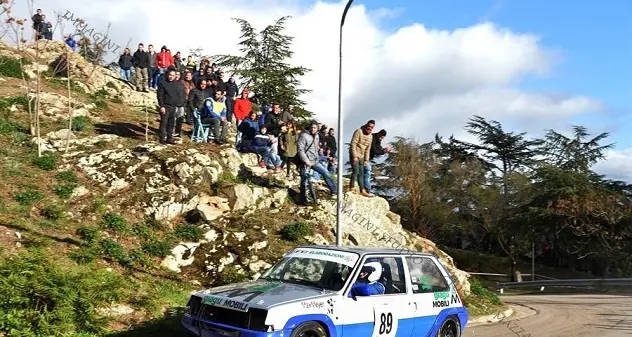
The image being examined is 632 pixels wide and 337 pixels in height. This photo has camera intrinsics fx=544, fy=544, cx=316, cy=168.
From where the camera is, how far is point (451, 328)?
9.16 meters

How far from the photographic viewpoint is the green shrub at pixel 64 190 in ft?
43.5

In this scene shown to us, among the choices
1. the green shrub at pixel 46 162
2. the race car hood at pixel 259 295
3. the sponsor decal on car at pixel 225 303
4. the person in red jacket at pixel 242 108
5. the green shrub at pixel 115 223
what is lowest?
the sponsor decal on car at pixel 225 303

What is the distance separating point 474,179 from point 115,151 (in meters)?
38.9

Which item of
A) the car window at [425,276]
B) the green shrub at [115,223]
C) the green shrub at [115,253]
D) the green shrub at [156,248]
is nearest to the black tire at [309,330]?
the car window at [425,276]

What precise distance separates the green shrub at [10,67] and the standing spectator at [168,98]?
11.0 meters

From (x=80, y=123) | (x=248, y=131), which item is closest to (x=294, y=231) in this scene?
(x=248, y=131)

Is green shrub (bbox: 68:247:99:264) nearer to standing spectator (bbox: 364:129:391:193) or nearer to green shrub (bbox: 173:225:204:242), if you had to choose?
green shrub (bbox: 173:225:204:242)

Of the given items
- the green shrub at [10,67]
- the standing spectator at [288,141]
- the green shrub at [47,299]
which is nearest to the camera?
the green shrub at [47,299]

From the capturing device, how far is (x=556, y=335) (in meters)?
11.6

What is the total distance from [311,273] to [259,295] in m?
1.21

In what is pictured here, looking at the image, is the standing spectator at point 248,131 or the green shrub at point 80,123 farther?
the green shrub at point 80,123

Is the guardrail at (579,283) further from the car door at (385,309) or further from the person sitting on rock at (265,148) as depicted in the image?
the car door at (385,309)

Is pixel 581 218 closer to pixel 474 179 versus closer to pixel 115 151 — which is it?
pixel 474 179

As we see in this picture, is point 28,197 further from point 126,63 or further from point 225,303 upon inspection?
point 126,63
